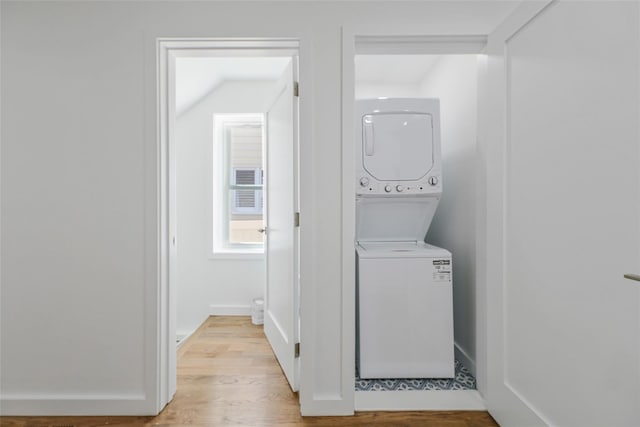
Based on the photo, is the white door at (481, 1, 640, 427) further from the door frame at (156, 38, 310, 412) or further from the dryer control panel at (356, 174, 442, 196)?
the door frame at (156, 38, 310, 412)

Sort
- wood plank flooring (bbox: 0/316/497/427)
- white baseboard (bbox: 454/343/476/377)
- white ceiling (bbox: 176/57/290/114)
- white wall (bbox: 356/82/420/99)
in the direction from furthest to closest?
white wall (bbox: 356/82/420/99), white ceiling (bbox: 176/57/290/114), white baseboard (bbox: 454/343/476/377), wood plank flooring (bbox: 0/316/497/427)

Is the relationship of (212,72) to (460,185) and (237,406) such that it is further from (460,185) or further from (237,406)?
(237,406)

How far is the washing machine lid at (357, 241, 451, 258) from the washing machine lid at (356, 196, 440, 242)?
0.29 feet

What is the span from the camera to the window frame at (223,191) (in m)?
3.23

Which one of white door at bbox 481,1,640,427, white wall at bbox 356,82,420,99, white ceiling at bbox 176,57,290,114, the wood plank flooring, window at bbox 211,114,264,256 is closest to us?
white door at bbox 481,1,640,427

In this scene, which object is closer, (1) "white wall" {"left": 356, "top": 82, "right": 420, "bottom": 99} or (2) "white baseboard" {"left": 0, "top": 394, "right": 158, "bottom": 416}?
(2) "white baseboard" {"left": 0, "top": 394, "right": 158, "bottom": 416}

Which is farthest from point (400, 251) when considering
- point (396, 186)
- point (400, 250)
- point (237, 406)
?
point (237, 406)

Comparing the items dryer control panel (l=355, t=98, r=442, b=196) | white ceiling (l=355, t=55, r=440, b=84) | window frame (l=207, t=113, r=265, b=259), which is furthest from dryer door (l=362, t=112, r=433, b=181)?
window frame (l=207, t=113, r=265, b=259)

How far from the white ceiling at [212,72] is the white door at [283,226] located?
65 centimetres

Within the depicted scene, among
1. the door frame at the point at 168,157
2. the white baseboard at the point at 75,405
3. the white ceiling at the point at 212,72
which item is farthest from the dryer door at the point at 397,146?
the white baseboard at the point at 75,405

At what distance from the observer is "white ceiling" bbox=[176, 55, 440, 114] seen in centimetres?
254

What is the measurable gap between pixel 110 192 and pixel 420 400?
1975 mm

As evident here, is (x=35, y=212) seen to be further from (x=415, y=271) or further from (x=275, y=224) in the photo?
(x=415, y=271)

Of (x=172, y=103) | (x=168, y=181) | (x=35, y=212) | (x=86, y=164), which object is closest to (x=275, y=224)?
(x=168, y=181)
